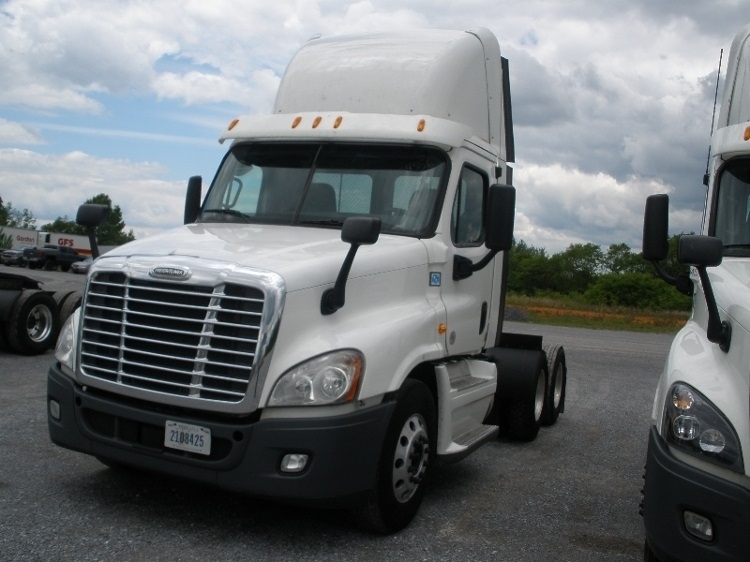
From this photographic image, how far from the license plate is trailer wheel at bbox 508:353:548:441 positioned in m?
4.26

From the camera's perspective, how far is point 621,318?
4034 centimetres

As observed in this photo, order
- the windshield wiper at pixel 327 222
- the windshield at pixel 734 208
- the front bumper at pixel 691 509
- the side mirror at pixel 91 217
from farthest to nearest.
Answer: the windshield wiper at pixel 327 222 < the side mirror at pixel 91 217 < the windshield at pixel 734 208 < the front bumper at pixel 691 509

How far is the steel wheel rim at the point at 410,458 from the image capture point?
5.45 metres

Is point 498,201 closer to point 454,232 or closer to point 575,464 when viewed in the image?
point 454,232

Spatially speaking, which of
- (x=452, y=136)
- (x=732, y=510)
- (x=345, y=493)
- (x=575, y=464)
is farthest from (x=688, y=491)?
(x=575, y=464)

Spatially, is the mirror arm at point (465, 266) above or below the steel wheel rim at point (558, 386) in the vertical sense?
above

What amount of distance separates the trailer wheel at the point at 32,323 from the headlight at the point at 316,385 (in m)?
9.15

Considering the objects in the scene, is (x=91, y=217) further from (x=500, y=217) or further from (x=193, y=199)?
(x=500, y=217)

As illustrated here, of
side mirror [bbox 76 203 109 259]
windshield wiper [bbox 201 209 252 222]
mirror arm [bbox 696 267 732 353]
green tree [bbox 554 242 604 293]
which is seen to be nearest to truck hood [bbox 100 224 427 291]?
windshield wiper [bbox 201 209 252 222]

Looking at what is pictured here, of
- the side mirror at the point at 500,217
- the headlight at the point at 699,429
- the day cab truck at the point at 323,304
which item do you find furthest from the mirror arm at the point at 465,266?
the headlight at the point at 699,429

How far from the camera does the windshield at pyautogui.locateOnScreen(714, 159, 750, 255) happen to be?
5566 mm

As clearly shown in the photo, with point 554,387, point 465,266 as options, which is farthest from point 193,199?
point 554,387

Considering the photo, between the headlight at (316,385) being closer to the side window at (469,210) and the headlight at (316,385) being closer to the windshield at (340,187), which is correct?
the windshield at (340,187)

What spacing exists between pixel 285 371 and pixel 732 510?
7.85ft
